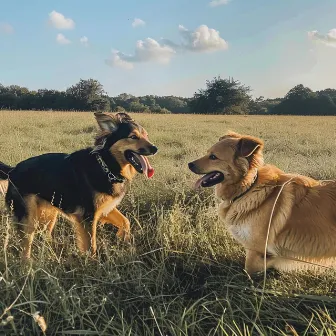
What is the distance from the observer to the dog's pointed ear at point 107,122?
3871mm

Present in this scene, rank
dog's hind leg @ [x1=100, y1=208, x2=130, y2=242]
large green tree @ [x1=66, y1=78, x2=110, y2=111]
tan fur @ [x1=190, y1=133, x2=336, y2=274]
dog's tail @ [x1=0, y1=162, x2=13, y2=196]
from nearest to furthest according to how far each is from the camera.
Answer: tan fur @ [x1=190, y1=133, x2=336, y2=274]
dog's hind leg @ [x1=100, y1=208, x2=130, y2=242]
dog's tail @ [x1=0, y1=162, x2=13, y2=196]
large green tree @ [x1=66, y1=78, x2=110, y2=111]

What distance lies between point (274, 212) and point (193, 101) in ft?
174

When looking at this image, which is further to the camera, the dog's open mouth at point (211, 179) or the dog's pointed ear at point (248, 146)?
the dog's open mouth at point (211, 179)

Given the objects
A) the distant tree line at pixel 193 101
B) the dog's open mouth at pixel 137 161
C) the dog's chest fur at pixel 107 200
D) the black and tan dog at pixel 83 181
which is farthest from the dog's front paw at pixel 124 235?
the distant tree line at pixel 193 101

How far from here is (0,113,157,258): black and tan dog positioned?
12.0ft

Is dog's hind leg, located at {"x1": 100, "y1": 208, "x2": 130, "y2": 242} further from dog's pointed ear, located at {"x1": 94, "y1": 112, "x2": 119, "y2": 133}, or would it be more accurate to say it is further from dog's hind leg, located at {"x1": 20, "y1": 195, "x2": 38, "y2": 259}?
dog's pointed ear, located at {"x1": 94, "y1": 112, "x2": 119, "y2": 133}

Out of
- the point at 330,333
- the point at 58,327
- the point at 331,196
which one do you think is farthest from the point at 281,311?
the point at 58,327

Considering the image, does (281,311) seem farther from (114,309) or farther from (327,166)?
(327,166)

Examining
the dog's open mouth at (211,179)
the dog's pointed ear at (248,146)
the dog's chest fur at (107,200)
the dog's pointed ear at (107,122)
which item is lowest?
the dog's chest fur at (107,200)

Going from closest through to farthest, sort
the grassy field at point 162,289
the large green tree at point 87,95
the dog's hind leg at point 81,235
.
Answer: the grassy field at point 162,289 < the dog's hind leg at point 81,235 < the large green tree at point 87,95

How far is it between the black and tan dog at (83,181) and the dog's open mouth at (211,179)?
84 centimetres

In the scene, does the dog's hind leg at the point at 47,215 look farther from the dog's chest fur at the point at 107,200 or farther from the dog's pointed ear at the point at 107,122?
the dog's pointed ear at the point at 107,122

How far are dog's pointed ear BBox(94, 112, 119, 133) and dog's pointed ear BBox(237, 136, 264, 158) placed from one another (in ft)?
4.87

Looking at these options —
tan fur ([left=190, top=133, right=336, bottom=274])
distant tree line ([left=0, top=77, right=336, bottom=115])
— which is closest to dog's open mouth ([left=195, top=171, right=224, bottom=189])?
tan fur ([left=190, top=133, right=336, bottom=274])
